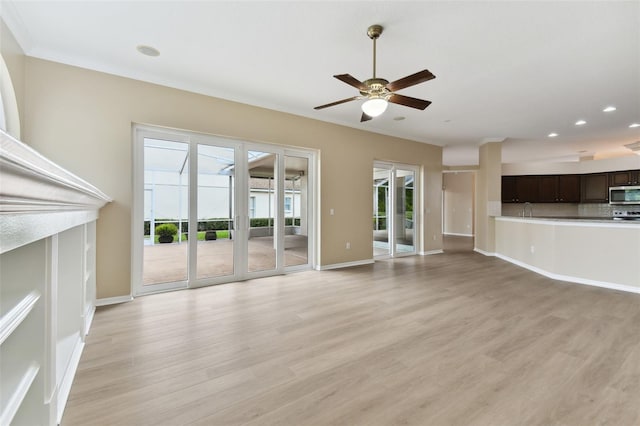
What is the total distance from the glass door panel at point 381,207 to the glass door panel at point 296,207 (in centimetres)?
217

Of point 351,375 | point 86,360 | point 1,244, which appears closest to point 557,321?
point 351,375

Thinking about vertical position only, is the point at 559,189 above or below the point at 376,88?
below

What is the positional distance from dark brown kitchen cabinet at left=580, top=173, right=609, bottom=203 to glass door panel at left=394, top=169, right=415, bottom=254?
5.30m

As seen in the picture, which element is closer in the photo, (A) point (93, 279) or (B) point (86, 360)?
(B) point (86, 360)

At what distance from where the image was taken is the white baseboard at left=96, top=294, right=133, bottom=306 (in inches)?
137

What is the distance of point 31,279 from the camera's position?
127 centimetres

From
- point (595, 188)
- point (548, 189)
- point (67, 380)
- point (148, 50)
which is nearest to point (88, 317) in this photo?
point (67, 380)

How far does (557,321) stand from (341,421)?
282 centimetres

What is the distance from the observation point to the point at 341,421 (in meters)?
1.61

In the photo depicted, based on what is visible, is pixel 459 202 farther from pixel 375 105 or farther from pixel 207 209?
pixel 207 209

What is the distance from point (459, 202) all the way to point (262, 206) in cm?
922

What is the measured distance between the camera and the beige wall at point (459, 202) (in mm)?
11094

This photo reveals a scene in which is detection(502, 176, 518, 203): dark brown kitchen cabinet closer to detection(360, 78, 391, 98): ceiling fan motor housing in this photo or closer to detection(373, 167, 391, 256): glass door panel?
detection(373, 167, 391, 256): glass door panel

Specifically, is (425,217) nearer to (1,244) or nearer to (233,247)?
(233,247)
